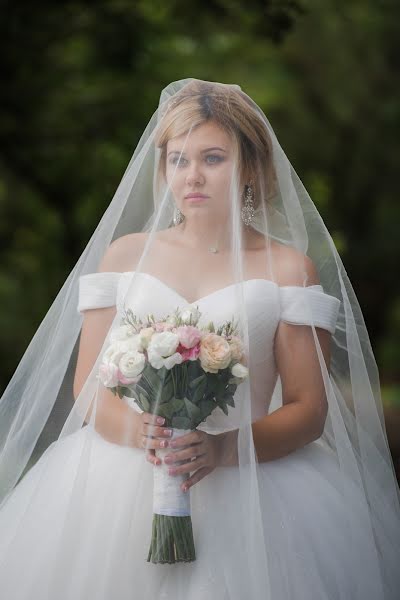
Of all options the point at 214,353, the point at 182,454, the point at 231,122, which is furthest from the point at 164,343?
the point at 231,122

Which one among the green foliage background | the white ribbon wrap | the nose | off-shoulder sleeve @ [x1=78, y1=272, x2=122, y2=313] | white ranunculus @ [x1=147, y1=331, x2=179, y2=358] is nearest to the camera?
white ranunculus @ [x1=147, y1=331, x2=179, y2=358]

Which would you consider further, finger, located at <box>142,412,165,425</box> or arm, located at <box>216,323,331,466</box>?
arm, located at <box>216,323,331,466</box>

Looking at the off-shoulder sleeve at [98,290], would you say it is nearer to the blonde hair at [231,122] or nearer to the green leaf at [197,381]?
the blonde hair at [231,122]

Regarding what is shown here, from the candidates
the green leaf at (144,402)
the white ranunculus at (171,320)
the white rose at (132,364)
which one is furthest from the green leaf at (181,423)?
the white ranunculus at (171,320)

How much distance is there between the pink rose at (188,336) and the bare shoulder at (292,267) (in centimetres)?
60

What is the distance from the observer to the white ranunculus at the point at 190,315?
9.44ft

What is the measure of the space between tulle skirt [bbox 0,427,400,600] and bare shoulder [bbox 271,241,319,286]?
2.20 ft

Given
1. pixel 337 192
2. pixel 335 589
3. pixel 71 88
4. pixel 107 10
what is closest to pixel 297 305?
pixel 335 589

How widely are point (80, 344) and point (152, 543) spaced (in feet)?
2.81

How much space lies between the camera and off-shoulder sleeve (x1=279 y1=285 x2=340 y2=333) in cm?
323

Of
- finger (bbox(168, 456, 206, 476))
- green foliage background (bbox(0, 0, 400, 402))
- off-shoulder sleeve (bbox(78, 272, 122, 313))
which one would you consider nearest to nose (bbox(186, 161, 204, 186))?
off-shoulder sleeve (bbox(78, 272, 122, 313))

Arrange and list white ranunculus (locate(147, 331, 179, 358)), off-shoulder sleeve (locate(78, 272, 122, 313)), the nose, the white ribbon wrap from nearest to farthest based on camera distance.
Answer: white ranunculus (locate(147, 331, 179, 358)), the white ribbon wrap, the nose, off-shoulder sleeve (locate(78, 272, 122, 313))

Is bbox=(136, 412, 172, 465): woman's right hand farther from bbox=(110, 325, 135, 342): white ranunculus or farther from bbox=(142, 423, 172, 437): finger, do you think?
bbox=(110, 325, 135, 342): white ranunculus

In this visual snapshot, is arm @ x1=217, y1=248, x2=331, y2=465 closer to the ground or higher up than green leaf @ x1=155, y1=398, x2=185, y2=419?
higher up
